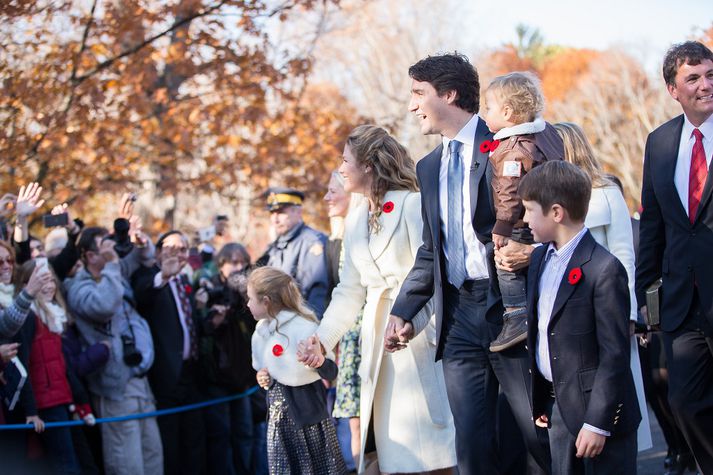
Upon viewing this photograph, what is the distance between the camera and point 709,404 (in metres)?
4.85

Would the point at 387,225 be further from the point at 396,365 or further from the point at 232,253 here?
the point at 232,253

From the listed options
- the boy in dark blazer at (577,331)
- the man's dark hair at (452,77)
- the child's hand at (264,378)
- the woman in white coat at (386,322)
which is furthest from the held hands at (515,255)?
the child's hand at (264,378)

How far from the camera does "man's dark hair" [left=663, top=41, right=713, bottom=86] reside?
194 inches

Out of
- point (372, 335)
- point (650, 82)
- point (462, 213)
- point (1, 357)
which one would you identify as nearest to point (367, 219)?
point (372, 335)

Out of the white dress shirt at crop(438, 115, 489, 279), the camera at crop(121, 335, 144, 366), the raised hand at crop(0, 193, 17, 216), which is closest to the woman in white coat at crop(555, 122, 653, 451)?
the white dress shirt at crop(438, 115, 489, 279)

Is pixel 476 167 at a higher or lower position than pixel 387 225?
higher

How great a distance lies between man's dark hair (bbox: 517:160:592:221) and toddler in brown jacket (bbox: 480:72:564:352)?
28cm

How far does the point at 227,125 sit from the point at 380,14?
26.3m

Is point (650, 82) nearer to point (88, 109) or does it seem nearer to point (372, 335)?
point (88, 109)

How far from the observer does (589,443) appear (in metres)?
3.88

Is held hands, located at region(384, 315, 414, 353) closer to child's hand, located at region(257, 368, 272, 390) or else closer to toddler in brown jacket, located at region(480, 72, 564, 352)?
toddler in brown jacket, located at region(480, 72, 564, 352)

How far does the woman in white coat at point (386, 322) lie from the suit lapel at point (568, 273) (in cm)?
187

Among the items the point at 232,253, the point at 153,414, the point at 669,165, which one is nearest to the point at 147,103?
the point at 232,253

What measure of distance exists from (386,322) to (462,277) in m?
1.11
